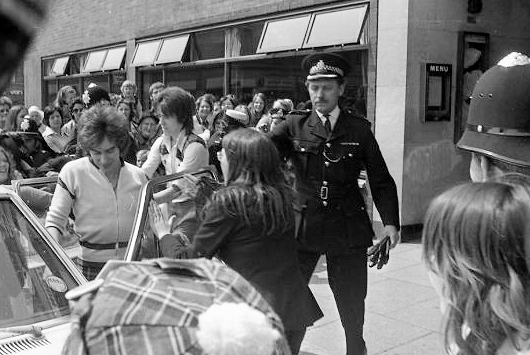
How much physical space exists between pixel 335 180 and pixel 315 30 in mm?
5864

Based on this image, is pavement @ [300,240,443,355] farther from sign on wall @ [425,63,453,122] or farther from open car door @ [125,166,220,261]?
sign on wall @ [425,63,453,122]

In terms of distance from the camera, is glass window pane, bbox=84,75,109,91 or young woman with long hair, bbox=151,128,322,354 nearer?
young woman with long hair, bbox=151,128,322,354

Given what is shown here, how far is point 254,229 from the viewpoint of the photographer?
3.03 m

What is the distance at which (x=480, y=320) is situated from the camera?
5.55 feet

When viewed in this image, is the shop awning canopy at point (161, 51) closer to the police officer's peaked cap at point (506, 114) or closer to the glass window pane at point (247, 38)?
the glass window pane at point (247, 38)

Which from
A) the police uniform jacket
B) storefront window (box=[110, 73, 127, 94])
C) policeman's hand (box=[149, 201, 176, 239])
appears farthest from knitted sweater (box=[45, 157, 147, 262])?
storefront window (box=[110, 73, 127, 94])

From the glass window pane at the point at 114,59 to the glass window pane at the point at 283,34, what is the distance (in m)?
5.49

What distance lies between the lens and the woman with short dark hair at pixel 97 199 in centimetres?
366

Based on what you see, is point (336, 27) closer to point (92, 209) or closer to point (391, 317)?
point (391, 317)

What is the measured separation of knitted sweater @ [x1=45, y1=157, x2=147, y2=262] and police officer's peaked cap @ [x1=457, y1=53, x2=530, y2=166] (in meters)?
2.13

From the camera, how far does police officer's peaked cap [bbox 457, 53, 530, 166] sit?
2.21m

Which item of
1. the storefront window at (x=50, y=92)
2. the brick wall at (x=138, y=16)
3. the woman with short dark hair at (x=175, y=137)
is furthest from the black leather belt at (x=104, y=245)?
the storefront window at (x=50, y=92)

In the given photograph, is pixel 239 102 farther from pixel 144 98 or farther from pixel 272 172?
pixel 272 172

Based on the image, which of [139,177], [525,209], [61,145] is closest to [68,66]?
[61,145]
